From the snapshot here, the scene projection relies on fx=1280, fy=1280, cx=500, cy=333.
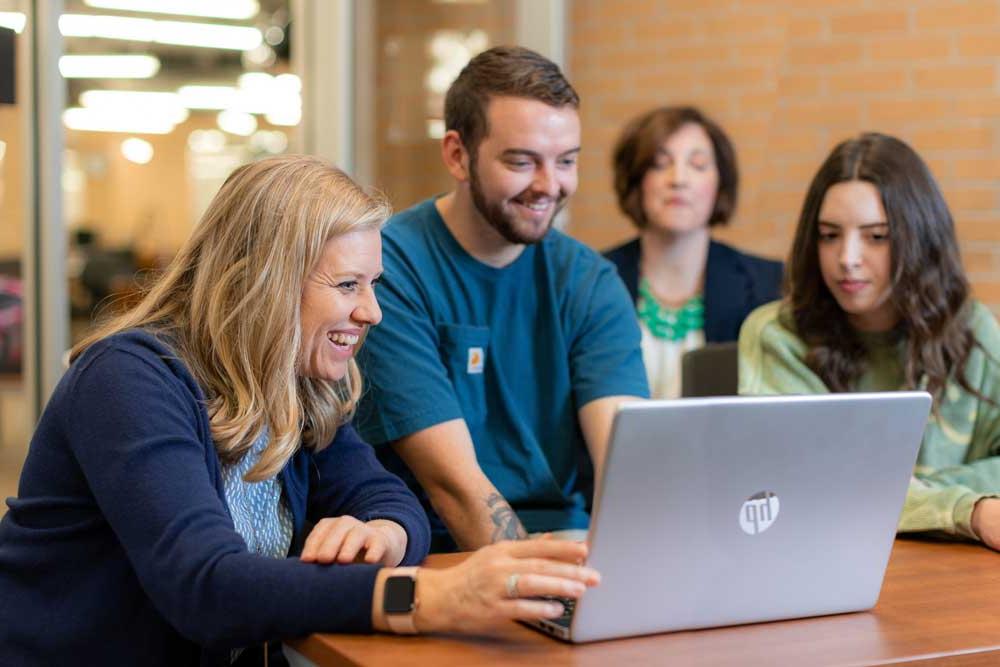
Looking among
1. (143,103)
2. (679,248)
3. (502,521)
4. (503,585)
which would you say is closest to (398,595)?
(503,585)

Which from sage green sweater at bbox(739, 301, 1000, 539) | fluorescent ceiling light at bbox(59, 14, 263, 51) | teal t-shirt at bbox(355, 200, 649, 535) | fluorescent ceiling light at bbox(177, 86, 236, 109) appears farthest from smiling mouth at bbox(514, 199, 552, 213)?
fluorescent ceiling light at bbox(177, 86, 236, 109)

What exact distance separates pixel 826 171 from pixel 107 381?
147cm

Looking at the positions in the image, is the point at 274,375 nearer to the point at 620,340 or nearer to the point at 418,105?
the point at 620,340

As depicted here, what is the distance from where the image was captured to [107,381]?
1.47 metres

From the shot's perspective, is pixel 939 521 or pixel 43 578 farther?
pixel 939 521

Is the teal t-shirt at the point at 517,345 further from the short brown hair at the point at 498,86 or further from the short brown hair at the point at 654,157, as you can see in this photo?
the short brown hair at the point at 654,157

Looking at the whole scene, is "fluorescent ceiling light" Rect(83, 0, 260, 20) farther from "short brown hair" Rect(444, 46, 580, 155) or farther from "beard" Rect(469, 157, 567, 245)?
"beard" Rect(469, 157, 567, 245)

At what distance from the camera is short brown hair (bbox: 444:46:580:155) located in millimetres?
2326

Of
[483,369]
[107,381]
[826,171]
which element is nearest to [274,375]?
[107,381]

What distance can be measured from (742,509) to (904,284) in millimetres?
1101

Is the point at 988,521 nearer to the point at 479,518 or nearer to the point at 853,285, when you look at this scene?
the point at 853,285

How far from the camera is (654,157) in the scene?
A: 11.5 feet

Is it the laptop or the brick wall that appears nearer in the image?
the laptop

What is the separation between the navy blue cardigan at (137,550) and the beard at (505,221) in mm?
795
